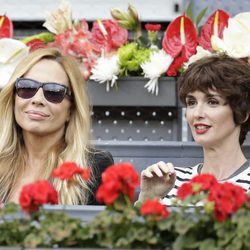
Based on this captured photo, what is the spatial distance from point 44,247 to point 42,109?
1464mm

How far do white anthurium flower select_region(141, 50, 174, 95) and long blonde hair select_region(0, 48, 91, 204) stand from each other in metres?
0.46

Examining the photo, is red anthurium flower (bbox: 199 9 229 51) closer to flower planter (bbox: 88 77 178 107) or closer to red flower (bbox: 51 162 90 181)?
flower planter (bbox: 88 77 178 107)

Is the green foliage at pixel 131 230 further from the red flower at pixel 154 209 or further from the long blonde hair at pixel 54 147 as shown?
the long blonde hair at pixel 54 147

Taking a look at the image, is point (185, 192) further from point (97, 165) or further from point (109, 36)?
point (109, 36)

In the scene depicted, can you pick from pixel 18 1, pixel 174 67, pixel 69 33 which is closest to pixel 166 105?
pixel 174 67

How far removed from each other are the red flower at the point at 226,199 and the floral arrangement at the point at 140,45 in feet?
6.19

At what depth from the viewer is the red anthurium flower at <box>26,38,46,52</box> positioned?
3785 mm

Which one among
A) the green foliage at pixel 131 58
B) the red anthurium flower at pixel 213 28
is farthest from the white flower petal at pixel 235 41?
the green foliage at pixel 131 58

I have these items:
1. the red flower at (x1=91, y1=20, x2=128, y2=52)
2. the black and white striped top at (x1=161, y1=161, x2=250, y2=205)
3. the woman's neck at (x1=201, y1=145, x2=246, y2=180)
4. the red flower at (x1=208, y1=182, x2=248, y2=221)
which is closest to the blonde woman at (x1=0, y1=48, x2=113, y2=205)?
the black and white striped top at (x1=161, y1=161, x2=250, y2=205)

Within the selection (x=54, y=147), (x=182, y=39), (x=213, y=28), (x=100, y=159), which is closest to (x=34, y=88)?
(x=54, y=147)

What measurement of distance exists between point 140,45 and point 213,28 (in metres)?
0.36

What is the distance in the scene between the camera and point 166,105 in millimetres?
3588

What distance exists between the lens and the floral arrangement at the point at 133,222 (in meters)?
1.55

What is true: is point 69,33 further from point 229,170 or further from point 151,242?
point 151,242
